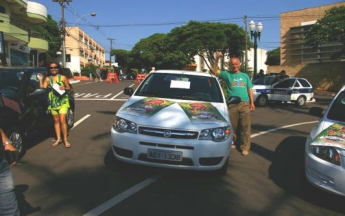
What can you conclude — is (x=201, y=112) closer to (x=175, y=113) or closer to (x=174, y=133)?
(x=175, y=113)

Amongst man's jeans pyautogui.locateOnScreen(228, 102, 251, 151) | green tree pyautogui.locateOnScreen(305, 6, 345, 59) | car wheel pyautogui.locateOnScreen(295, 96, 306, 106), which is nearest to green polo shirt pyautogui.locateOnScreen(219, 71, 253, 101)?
man's jeans pyautogui.locateOnScreen(228, 102, 251, 151)

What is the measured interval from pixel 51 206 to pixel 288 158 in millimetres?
4288

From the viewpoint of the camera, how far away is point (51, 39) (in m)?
57.9

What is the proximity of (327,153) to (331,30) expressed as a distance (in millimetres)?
24239

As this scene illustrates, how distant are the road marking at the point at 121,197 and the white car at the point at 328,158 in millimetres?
2019

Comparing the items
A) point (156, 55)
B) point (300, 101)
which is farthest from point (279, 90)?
point (156, 55)

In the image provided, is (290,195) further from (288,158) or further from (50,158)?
(50,158)

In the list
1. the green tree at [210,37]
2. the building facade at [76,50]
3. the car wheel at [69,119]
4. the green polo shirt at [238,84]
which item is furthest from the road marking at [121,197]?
the building facade at [76,50]

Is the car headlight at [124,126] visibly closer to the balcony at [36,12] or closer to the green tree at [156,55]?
the balcony at [36,12]

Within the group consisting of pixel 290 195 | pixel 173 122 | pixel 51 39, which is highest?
pixel 51 39

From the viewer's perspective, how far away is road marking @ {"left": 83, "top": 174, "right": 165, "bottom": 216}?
3.78m

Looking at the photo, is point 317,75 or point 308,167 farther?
point 317,75

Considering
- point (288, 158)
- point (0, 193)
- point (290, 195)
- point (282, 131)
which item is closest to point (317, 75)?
point (282, 131)

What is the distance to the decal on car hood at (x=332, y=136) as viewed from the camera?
4.02m
